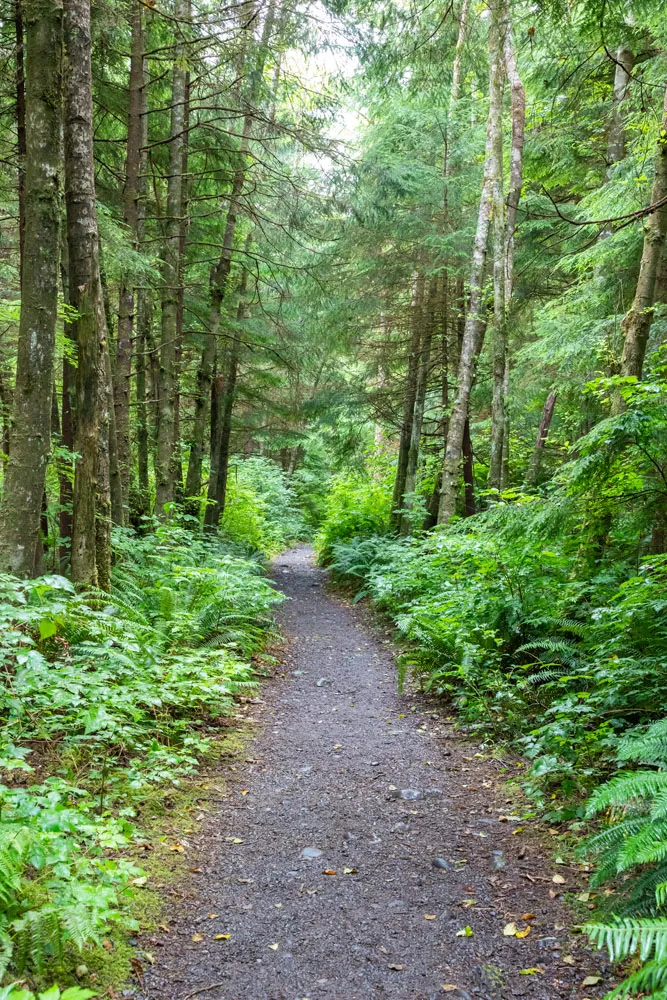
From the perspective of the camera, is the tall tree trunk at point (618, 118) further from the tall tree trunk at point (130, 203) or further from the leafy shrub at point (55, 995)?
the leafy shrub at point (55, 995)

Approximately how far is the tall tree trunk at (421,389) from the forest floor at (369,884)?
330 inches

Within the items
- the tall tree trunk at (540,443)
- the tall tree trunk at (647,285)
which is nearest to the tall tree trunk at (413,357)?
the tall tree trunk at (540,443)

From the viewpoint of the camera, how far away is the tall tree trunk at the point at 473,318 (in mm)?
10203

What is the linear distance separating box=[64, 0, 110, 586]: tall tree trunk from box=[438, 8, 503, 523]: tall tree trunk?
23.0 ft

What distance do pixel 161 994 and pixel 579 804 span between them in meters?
2.65

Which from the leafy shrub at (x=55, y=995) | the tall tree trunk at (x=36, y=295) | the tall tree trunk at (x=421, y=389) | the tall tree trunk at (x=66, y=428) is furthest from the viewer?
the tall tree trunk at (x=421, y=389)

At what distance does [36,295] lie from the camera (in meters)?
4.66

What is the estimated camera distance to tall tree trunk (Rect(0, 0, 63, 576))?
4562mm

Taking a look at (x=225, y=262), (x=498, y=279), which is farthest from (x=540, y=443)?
(x=225, y=262)

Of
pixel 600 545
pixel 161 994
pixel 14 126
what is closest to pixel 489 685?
pixel 600 545

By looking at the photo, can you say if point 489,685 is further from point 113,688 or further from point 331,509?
point 331,509

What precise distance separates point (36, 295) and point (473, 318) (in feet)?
26.2

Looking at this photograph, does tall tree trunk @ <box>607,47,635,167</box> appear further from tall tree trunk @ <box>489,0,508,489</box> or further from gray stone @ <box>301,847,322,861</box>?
gray stone @ <box>301,847,322,861</box>

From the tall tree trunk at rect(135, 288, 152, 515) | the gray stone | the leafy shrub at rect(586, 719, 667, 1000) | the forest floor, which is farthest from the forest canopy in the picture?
the gray stone
